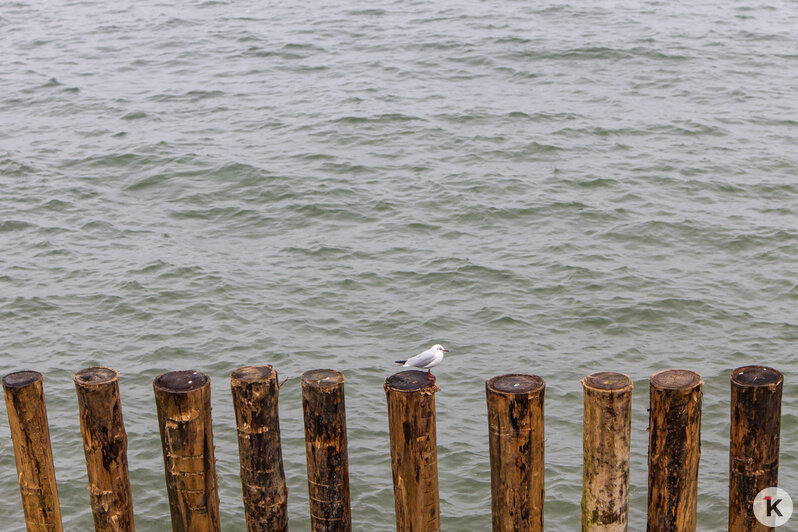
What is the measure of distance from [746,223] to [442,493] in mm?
8129

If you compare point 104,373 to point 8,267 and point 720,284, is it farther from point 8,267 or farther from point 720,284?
point 720,284

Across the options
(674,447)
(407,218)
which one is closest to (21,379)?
(674,447)

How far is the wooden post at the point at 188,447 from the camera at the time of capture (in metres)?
6.14

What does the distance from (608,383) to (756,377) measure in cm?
95

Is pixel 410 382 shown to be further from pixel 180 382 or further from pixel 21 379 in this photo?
pixel 21 379

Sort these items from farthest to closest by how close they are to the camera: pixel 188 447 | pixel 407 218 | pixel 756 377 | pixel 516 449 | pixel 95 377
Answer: pixel 407 218 → pixel 95 377 → pixel 188 447 → pixel 756 377 → pixel 516 449

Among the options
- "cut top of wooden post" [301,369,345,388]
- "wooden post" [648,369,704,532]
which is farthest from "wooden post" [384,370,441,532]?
"wooden post" [648,369,704,532]

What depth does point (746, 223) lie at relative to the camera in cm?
1482

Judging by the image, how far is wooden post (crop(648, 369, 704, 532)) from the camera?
5.96 meters

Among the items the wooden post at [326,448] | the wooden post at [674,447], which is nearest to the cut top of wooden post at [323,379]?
the wooden post at [326,448]

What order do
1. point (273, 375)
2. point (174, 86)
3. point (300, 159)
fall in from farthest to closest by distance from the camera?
point (174, 86), point (300, 159), point (273, 375)

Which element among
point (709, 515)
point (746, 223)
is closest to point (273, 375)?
point (709, 515)

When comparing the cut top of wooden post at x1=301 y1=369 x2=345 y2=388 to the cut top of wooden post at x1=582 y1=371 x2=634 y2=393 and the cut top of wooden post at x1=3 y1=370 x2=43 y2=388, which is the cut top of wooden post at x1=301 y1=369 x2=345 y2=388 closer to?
the cut top of wooden post at x1=582 y1=371 x2=634 y2=393

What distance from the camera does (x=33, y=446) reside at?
21.4 feet
